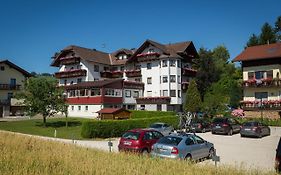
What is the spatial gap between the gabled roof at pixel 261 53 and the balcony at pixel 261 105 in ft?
20.7

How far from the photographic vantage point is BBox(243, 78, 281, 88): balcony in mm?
42072

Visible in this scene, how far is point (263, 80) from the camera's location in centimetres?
4294

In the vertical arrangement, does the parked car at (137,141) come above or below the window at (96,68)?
below

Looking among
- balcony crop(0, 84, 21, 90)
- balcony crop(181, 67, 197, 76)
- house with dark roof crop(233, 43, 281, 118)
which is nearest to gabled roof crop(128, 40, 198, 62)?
balcony crop(181, 67, 197, 76)

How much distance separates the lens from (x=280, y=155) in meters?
9.11

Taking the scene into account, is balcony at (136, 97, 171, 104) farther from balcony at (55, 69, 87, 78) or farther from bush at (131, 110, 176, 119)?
balcony at (55, 69, 87, 78)

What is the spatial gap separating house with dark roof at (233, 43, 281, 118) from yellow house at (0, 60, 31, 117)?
39.5 meters

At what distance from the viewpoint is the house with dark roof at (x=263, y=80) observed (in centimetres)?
4222

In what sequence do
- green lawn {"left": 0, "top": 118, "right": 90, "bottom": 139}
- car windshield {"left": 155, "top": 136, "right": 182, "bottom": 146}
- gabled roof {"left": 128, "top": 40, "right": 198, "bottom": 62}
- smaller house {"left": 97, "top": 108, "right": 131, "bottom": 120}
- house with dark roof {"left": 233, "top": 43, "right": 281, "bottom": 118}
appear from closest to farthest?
1. car windshield {"left": 155, "top": 136, "right": 182, "bottom": 146}
2. green lawn {"left": 0, "top": 118, "right": 90, "bottom": 139}
3. smaller house {"left": 97, "top": 108, "right": 131, "bottom": 120}
4. house with dark roof {"left": 233, "top": 43, "right": 281, "bottom": 118}
5. gabled roof {"left": 128, "top": 40, "right": 198, "bottom": 62}

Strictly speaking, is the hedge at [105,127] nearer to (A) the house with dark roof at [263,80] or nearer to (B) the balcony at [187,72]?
(A) the house with dark roof at [263,80]

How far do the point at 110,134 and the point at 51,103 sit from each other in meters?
12.8

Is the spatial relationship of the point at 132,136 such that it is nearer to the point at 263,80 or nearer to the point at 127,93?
the point at 263,80

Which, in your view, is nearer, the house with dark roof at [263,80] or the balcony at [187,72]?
the house with dark roof at [263,80]

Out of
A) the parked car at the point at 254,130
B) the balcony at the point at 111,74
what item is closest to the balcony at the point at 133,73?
the balcony at the point at 111,74
